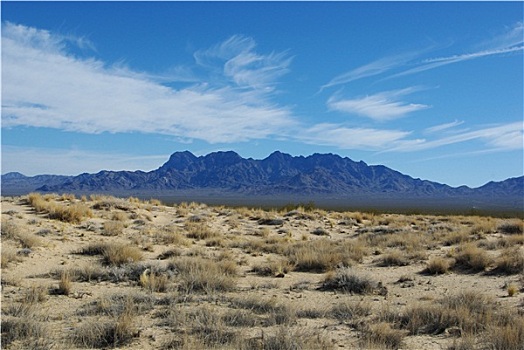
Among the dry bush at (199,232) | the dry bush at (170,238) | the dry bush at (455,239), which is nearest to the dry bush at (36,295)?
the dry bush at (170,238)

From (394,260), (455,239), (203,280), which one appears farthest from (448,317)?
(455,239)

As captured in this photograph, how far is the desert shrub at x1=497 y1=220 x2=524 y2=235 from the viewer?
86.7 ft

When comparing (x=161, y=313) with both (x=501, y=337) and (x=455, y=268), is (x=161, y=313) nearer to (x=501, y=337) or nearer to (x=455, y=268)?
(x=501, y=337)

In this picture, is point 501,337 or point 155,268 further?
point 155,268

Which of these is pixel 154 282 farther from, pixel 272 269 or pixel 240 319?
pixel 272 269

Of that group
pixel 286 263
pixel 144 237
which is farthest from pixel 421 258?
pixel 144 237

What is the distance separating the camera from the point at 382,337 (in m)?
7.75

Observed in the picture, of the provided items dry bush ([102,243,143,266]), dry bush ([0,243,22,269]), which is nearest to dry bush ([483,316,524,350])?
dry bush ([102,243,143,266])

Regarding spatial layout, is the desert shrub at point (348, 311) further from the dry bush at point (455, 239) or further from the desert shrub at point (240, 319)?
the dry bush at point (455, 239)

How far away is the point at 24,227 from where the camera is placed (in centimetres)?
1889

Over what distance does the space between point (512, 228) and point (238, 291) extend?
21200mm

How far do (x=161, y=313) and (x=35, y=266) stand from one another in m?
6.78

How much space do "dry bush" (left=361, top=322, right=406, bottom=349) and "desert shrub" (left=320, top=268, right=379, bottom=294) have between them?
395cm

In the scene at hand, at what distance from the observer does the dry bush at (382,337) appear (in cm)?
750
